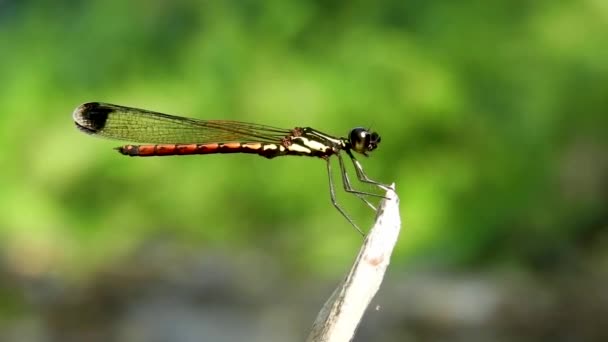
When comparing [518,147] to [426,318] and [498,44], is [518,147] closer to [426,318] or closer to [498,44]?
[498,44]

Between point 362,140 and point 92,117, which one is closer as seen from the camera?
point 362,140

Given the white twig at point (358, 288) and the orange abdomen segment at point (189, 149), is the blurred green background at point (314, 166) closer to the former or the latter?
the orange abdomen segment at point (189, 149)

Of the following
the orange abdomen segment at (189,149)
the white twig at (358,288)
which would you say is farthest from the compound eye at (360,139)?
the white twig at (358,288)

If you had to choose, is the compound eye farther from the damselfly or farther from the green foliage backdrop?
the green foliage backdrop

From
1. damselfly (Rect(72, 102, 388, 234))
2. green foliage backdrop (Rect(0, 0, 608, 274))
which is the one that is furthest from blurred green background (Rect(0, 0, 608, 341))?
damselfly (Rect(72, 102, 388, 234))

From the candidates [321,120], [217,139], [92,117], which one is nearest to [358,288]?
[217,139]

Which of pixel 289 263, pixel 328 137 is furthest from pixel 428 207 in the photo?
pixel 328 137

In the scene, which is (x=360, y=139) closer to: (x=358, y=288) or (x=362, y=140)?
(x=362, y=140)
